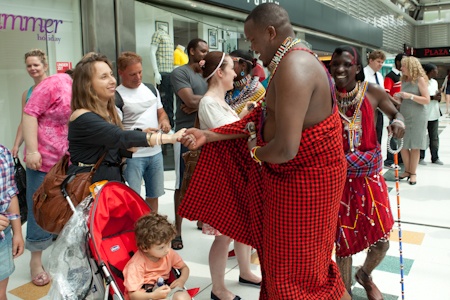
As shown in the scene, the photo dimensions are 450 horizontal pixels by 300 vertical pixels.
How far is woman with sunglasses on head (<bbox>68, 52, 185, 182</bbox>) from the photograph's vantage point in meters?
2.20

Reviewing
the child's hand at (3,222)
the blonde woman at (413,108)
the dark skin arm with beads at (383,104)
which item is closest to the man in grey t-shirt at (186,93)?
the dark skin arm with beads at (383,104)

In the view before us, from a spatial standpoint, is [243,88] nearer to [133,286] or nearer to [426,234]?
[133,286]

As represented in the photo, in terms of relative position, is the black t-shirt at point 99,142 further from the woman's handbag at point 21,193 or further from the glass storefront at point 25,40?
the glass storefront at point 25,40

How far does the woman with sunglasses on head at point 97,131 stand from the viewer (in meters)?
2.20

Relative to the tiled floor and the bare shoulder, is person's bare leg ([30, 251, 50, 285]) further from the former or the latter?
the bare shoulder

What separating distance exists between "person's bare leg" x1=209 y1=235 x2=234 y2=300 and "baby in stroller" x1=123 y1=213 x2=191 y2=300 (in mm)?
535

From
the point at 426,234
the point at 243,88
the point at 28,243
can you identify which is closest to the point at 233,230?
the point at 243,88

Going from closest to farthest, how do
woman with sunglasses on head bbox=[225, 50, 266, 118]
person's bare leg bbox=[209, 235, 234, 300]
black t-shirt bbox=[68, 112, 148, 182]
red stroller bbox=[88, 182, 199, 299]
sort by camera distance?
1. red stroller bbox=[88, 182, 199, 299]
2. black t-shirt bbox=[68, 112, 148, 182]
3. person's bare leg bbox=[209, 235, 234, 300]
4. woman with sunglasses on head bbox=[225, 50, 266, 118]

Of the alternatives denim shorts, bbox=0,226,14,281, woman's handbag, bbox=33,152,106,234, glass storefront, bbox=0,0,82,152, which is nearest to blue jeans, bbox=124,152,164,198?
woman's handbag, bbox=33,152,106,234

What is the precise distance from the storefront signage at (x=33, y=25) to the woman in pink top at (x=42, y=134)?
1.87 metres

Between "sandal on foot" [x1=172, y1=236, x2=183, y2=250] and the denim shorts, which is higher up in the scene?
the denim shorts

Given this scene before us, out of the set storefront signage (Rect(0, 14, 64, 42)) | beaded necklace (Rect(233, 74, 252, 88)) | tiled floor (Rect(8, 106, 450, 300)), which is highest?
storefront signage (Rect(0, 14, 64, 42))

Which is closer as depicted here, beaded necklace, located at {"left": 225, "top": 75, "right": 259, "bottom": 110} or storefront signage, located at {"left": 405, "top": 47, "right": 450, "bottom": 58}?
beaded necklace, located at {"left": 225, "top": 75, "right": 259, "bottom": 110}

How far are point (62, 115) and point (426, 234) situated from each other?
3.30 metres
